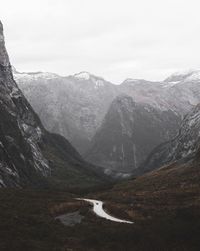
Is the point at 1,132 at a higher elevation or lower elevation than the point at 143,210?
higher

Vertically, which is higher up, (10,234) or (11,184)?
(10,234)

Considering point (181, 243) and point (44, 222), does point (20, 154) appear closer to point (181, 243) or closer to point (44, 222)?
point (44, 222)

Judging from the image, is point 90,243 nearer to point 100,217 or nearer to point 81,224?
point 81,224

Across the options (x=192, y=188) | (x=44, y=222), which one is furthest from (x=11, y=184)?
(x=44, y=222)

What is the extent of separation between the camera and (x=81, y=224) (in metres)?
47.2

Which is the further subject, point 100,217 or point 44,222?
point 100,217

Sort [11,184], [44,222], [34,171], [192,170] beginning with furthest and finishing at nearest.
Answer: [34,171], [11,184], [192,170], [44,222]

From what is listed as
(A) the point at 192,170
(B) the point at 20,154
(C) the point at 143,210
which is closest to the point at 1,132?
(B) the point at 20,154

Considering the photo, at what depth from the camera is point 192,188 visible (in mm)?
85750

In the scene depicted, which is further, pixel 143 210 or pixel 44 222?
pixel 143 210

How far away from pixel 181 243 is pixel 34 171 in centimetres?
16111

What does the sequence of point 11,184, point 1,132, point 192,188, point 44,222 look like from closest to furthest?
point 44,222 → point 192,188 → point 11,184 → point 1,132

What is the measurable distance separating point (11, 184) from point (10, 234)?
360 ft

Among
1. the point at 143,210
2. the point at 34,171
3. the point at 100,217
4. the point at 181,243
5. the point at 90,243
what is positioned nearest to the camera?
the point at 181,243
